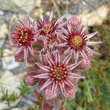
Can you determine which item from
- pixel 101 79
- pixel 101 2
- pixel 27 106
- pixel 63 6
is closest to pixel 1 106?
pixel 27 106

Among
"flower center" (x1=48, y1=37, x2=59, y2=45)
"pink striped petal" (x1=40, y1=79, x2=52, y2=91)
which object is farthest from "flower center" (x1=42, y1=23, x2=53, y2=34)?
"pink striped petal" (x1=40, y1=79, x2=52, y2=91)

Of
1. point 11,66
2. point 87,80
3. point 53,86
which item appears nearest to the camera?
point 53,86

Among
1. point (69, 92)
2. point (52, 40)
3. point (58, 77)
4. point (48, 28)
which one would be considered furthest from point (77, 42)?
point (69, 92)

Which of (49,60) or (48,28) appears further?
(48,28)

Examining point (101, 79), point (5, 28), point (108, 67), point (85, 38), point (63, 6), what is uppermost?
point (63, 6)

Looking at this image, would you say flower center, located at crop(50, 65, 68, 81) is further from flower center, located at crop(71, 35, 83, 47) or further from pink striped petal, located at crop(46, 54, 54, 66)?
flower center, located at crop(71, 35, 83, 47)

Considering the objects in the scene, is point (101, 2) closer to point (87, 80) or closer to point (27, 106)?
point (87, 80)

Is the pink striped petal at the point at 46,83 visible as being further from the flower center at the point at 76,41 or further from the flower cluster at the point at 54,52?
the flower center at the point at 76,41

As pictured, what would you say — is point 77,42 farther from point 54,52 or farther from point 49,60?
point 49,60
